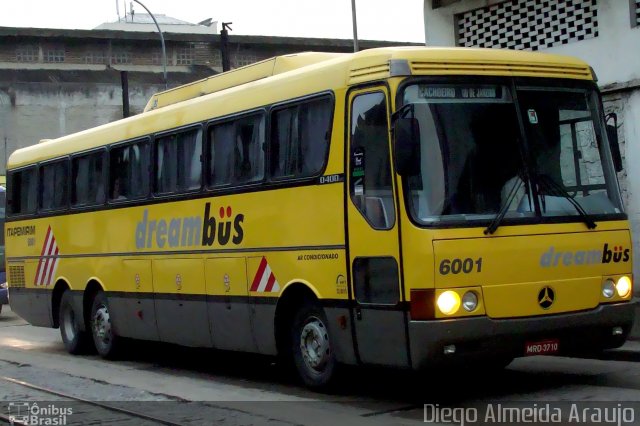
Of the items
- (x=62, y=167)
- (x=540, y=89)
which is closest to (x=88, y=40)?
(x=62, y=167)

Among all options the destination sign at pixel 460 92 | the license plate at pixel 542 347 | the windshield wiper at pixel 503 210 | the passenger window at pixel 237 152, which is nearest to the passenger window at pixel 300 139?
the passenger window at pixel 237 152

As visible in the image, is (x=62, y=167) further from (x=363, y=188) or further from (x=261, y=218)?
(x=363, y=188)

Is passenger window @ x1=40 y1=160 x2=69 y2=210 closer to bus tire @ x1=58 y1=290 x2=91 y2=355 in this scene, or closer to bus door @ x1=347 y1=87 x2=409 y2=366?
bus tire @ x1=58 y1=290 x2=91 y2=355

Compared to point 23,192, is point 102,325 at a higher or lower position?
lower

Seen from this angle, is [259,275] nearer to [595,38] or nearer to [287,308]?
[287,308]

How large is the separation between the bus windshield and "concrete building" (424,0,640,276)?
6012 mm

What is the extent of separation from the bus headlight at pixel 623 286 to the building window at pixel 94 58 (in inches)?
1667

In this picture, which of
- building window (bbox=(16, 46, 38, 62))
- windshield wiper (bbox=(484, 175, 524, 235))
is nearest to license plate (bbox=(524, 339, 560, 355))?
windshield wiper (bbox=(484, 175, 524, 235))

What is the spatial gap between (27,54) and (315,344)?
134ft

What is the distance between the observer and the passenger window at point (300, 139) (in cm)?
1062

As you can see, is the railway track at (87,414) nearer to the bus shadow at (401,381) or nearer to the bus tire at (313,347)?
the bus tire at (313,347)

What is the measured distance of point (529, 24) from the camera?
17438mm

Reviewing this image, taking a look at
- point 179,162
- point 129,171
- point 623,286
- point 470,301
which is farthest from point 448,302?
point 129,171

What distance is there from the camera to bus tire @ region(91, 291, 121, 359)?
15266 millimetres
